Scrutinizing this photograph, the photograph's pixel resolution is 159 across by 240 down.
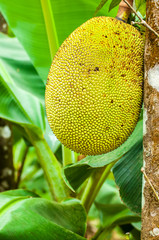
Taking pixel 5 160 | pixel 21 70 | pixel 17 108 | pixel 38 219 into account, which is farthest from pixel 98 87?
pixel 5 160

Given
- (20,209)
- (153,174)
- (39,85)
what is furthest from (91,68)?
(39,85)

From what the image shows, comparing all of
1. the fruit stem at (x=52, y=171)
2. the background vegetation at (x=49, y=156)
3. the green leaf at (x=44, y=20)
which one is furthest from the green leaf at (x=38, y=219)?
the green leaf at (x=44, y=20)

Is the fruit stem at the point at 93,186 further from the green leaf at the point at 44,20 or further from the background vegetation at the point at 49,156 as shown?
the green leaf at the point at 44,20

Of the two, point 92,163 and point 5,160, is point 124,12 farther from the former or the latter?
point 5,160

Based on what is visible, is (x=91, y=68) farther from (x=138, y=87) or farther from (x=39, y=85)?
(x=39, y=85)

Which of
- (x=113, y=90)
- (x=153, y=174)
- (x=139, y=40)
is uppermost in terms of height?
(x=139, y=40)
